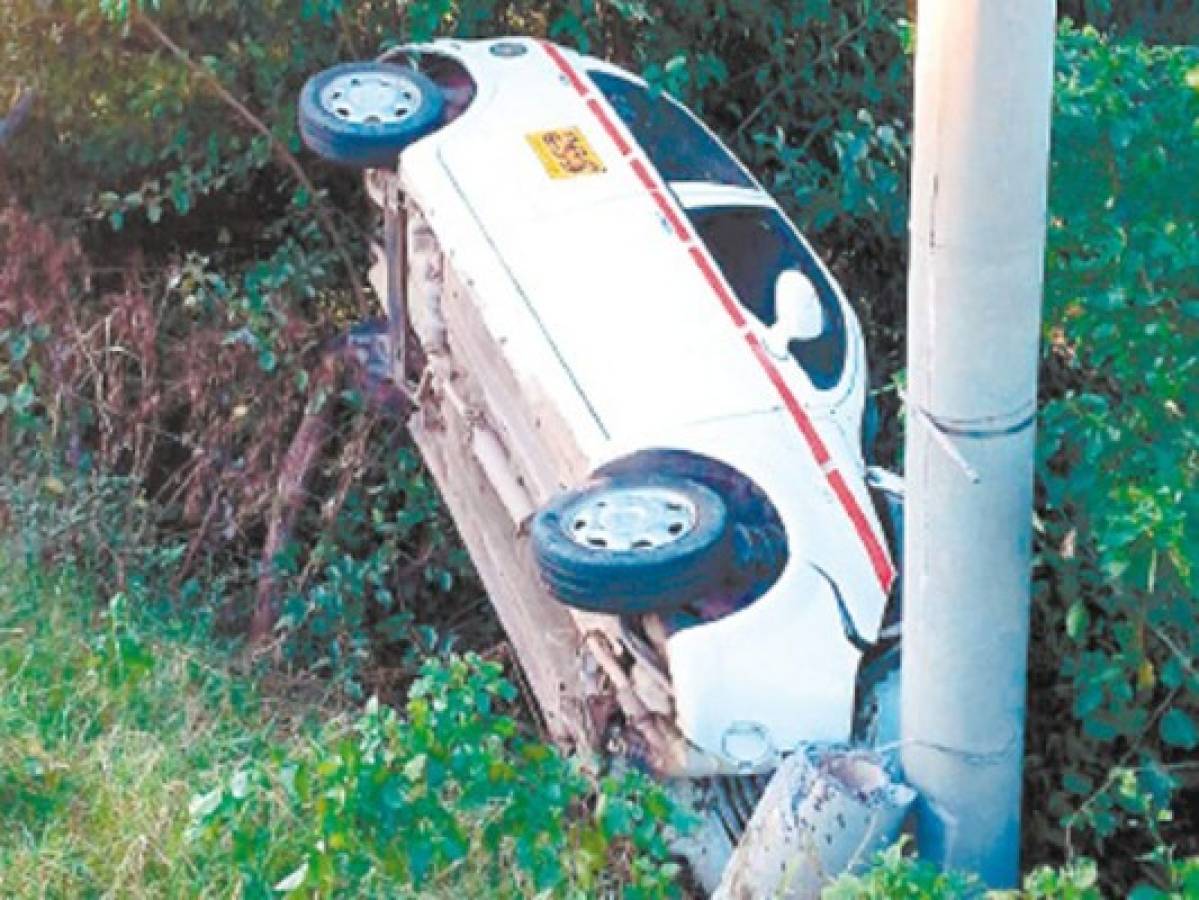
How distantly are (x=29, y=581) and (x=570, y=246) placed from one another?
1.78 meters

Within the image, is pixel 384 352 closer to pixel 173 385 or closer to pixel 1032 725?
pixel 173 385

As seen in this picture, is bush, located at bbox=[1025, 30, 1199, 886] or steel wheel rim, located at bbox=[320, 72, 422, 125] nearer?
bush, located at bbox=[1025, 30, 1199, 886]

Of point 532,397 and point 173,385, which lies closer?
point 532,397

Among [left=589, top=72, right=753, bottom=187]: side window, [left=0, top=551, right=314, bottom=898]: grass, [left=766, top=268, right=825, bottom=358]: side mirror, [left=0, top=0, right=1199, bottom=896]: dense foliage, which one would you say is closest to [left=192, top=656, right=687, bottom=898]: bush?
[left=0, top=551, right=314, bottom=898]: grass

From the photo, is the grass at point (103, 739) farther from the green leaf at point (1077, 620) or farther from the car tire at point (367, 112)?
the green leaf at point (1077, 620)

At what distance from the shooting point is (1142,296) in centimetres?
434

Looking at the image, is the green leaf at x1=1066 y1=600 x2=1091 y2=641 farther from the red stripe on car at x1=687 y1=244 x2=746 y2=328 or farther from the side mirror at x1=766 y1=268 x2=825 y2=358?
the red stripe on car at x1=687 y1=244 x2=746 y2=328

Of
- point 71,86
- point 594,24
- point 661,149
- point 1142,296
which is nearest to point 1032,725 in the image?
point 1142,296

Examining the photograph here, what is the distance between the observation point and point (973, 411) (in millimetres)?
3627

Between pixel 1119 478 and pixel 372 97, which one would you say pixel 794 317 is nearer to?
pixel 1119 478

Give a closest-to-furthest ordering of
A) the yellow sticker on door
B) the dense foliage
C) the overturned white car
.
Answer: the overturned white car
the yellow sticker on door
the dense foliage

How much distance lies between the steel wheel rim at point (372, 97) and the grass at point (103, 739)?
1.56 meters

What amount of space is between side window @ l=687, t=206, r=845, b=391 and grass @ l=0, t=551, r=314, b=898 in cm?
164

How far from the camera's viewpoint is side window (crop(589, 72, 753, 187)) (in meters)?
6.12
